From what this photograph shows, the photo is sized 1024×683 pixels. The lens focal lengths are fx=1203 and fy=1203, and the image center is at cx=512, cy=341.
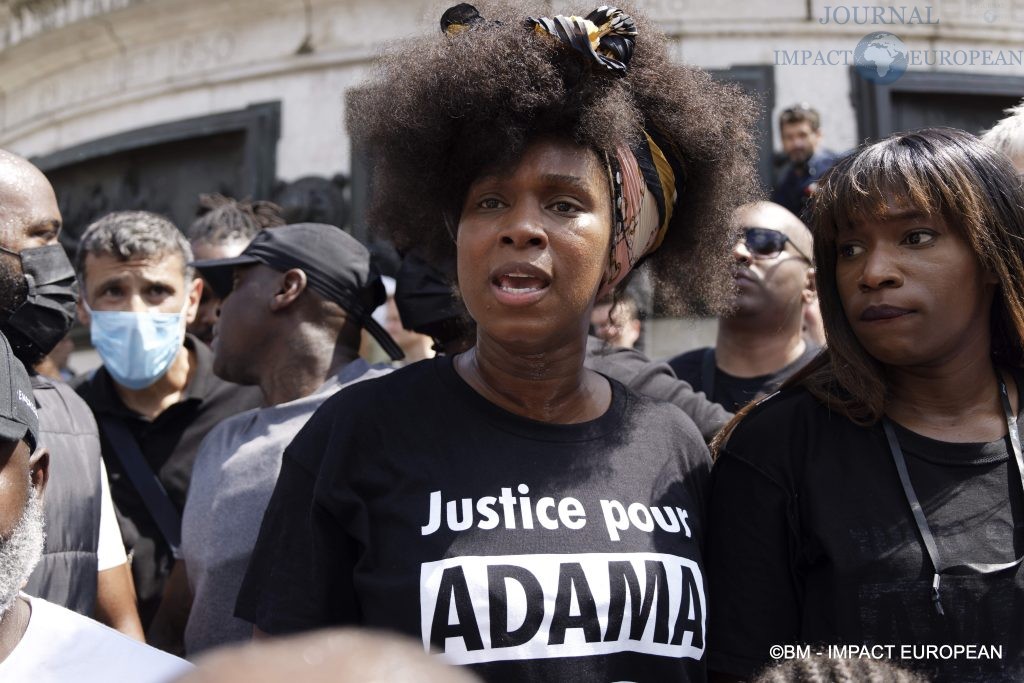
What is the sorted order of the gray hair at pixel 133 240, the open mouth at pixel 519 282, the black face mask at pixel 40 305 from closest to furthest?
the open mouth at pixel 519 282
the black face mask at pixel 40 305
the gray hair at pixel 133 240

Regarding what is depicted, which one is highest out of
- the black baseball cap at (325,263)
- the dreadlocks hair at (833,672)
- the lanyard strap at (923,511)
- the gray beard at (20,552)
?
the black baseball cap at (325,263)

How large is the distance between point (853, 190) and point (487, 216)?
83cm

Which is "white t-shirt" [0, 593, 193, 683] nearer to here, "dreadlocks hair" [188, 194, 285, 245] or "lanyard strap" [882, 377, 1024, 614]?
"lanyard strap" [882, 377, 1024, 614]

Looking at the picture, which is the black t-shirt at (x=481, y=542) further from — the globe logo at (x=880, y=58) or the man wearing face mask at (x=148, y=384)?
the globe logo at (x=880, y=58)

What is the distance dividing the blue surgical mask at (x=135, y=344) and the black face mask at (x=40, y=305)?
0.94 m

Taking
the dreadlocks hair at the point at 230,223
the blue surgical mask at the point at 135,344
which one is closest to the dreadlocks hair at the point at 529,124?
the blue surgical mask at the point at 135,344

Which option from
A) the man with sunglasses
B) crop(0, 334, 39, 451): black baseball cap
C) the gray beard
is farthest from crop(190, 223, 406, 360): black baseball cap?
the man with sunglasses

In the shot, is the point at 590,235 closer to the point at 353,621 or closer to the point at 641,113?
the point at 641,113

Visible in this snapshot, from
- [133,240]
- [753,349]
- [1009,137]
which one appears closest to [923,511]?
[1009,137]

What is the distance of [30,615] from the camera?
90.7 inches

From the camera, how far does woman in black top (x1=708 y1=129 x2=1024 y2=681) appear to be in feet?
8.02

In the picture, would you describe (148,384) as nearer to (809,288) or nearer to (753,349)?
(753,349)

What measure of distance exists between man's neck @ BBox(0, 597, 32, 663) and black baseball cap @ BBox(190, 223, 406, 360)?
1842 mm

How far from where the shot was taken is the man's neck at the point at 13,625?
2.22m
